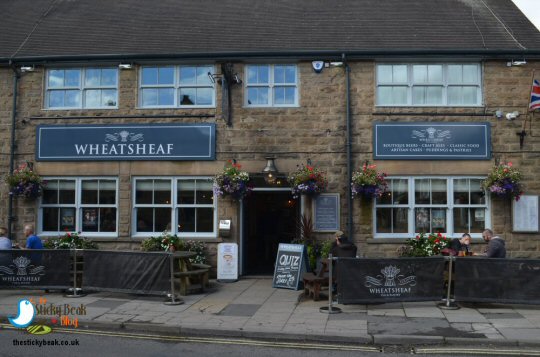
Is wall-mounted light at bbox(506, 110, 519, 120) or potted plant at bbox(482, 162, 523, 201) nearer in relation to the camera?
potted plant at bbox(482, 162, 523, 201)

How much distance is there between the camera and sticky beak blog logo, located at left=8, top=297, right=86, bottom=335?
9094 millimetres

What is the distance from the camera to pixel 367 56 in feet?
47.3

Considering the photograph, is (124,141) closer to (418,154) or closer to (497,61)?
(418,154)

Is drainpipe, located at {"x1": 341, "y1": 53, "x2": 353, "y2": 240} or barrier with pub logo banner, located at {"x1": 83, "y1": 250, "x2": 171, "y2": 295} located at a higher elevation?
drainpipe, located at {"x1": 341, "y1": 53, "x2": 353, "y2": 240}

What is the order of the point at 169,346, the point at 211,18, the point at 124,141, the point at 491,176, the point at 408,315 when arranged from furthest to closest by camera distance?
the point at 211,18, the point at 124,141, the point at 491,176, the point at 408,315, the point at 169,346

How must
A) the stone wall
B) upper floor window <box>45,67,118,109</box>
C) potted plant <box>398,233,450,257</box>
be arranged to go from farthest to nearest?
upper floor window <box>45,67,118,109</box>, the stone wall, potted plant <box>398,233,450,257</box>

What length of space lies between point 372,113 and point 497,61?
3645 millimetres

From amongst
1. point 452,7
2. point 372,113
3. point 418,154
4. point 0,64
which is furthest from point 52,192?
point 452,7

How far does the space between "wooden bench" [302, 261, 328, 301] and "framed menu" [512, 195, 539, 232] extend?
219 inches

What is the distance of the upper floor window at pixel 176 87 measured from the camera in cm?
1493

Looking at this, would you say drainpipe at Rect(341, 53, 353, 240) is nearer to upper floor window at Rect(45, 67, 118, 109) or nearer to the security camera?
the security camera

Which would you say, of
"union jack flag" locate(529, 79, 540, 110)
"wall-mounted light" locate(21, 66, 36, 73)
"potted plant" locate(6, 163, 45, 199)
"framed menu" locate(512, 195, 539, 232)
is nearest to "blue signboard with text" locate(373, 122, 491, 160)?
"union jack flag" locate(529, 79, 540, 110)

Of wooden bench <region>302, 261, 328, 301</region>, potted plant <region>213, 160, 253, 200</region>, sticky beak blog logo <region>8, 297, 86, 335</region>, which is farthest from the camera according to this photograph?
potted plant <region>213, 160, 253, 200</region>

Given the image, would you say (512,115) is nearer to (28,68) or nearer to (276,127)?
(276,127)
